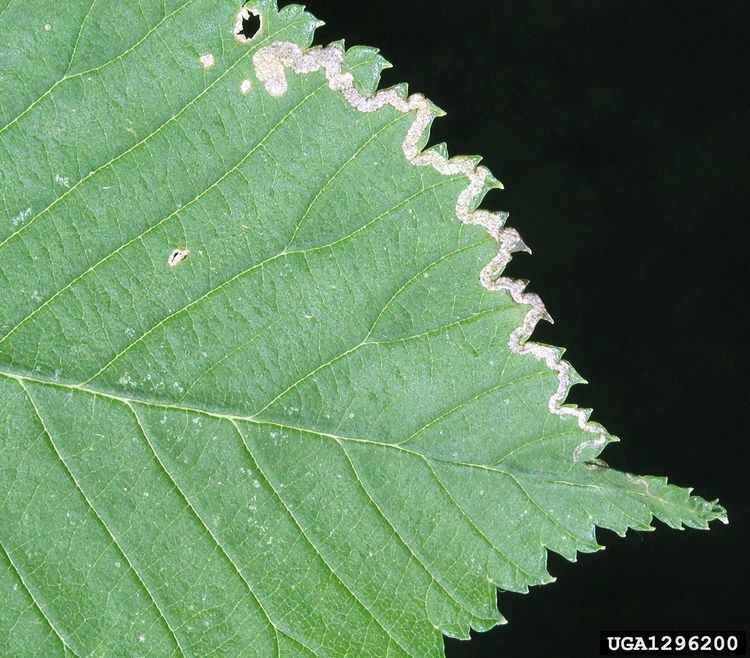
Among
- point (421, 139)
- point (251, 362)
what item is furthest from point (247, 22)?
point (251, 362)

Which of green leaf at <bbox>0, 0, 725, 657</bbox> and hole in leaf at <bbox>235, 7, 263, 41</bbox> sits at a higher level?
hole in leaf at <bbox>235, 7, 263, 41</bbox>

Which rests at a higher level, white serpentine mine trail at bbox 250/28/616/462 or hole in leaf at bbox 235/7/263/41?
hole in leaf at bbox 235/7/263/41

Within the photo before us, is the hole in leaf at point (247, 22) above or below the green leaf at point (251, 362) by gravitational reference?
above

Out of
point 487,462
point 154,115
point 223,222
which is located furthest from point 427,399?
point 154,115

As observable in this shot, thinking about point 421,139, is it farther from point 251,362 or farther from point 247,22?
point 251,362
